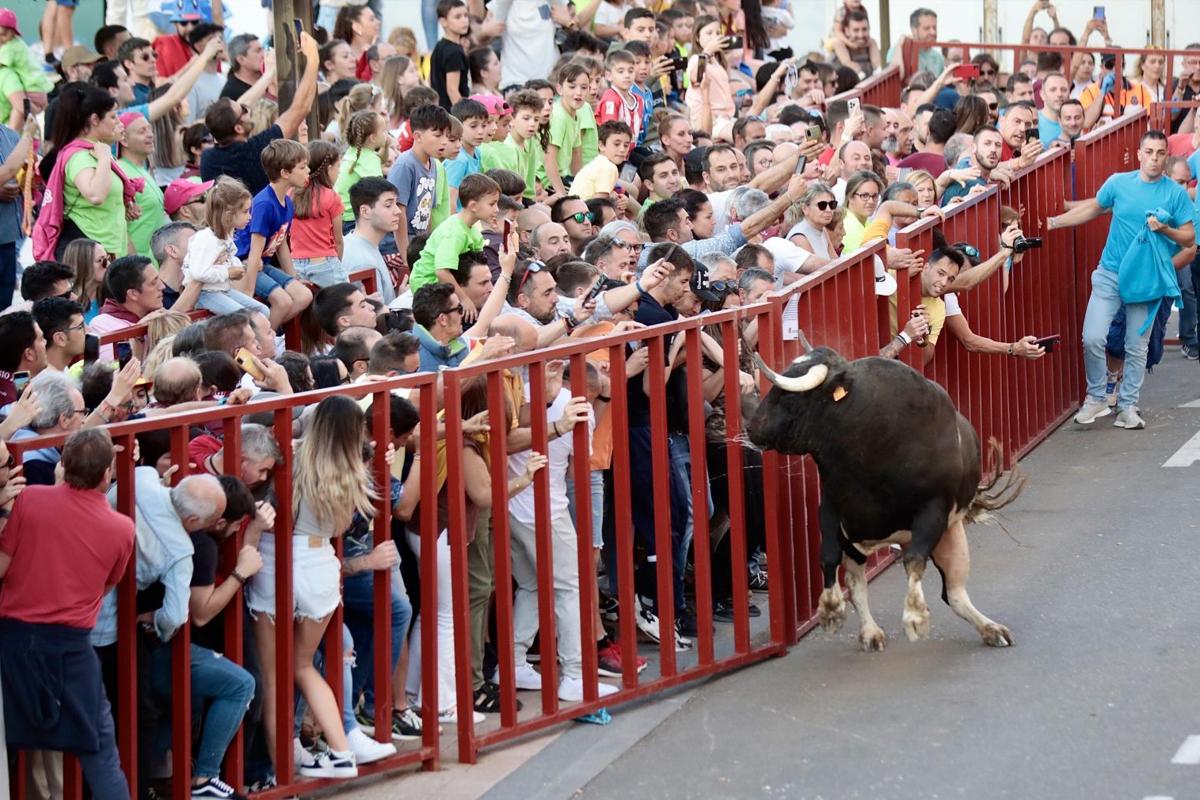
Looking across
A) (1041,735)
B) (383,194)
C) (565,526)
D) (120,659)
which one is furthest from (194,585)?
(383,194)

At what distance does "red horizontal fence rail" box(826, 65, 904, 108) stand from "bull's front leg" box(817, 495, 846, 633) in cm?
1238

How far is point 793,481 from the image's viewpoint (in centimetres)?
973

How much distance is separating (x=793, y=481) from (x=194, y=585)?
3.55m

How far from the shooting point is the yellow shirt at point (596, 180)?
1339 centimetres

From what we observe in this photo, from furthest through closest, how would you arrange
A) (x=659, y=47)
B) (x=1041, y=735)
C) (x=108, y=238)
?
(x=659, y=47)
(x=108, y=238)
(x=1041, y=735)

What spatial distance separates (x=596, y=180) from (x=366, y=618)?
595 cm

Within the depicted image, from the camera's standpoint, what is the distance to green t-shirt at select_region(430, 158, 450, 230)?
12.3 metres

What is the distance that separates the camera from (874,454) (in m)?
8.88

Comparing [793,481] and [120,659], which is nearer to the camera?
[120,659]

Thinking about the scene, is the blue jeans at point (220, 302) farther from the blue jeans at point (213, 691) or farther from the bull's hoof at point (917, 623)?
the bull's hoof at point (917, 623)

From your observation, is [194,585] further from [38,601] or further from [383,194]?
[383,194]

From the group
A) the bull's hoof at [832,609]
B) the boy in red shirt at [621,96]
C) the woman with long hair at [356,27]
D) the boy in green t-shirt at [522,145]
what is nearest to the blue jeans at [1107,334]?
the boy in red shirt at [621,96]

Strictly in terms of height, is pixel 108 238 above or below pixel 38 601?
above

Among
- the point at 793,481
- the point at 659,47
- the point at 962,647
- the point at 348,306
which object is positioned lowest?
the point at 962,647
